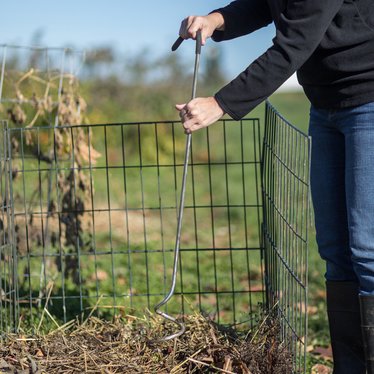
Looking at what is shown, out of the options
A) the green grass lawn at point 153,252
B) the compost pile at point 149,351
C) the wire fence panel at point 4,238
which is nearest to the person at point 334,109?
the compost pile at point 149,351

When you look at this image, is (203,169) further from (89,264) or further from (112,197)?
(89,264)

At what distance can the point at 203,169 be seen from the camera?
12.2m

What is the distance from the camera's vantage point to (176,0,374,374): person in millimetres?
2539

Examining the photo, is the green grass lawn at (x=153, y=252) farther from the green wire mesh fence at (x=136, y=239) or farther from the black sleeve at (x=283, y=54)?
the black sleeve at (x=283, y=54)

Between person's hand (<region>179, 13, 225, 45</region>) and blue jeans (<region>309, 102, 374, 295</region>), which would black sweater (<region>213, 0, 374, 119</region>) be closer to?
blue jeans (<region>309, 102, 374, 295</region>)

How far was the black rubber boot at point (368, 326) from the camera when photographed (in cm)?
275

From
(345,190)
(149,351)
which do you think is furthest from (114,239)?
(345,190)

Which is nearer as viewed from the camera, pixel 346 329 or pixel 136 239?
pixel 346 329

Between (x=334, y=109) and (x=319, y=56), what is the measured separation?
0.22 metres

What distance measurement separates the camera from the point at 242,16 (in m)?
3.13

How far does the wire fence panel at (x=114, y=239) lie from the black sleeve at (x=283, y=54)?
94 centimetres

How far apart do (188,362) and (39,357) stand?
57 cm

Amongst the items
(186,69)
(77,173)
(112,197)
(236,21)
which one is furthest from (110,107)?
(236,21)

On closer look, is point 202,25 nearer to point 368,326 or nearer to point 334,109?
point 334,109
